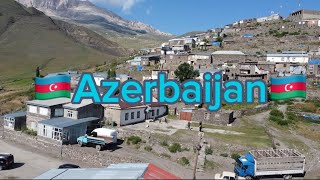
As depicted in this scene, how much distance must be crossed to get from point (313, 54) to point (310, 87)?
21.2 m

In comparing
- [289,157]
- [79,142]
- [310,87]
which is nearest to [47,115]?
[79,142]

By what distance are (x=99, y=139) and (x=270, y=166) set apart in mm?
14766

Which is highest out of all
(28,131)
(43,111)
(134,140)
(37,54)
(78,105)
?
(37,54)

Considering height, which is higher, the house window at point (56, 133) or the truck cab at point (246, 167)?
the house window at point (56, 133)

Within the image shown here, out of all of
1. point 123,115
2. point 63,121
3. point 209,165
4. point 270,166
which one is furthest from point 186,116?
point 270,166

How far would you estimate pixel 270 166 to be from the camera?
27938 mm

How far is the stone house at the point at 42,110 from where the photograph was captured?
130ft

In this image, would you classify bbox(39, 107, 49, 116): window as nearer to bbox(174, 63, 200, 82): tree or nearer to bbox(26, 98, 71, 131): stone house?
bbox(26, 98, 71, 131): stone house

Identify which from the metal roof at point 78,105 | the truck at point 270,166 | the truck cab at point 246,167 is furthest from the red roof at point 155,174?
the metal roof at point 78,105

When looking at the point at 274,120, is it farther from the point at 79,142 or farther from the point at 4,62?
the point at 4,62

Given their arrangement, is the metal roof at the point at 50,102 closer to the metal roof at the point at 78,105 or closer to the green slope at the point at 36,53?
the metal roof at the point at 78,105

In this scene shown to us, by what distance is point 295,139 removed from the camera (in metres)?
38.3

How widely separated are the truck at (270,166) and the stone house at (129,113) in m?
15.7

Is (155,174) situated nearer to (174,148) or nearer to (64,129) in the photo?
(174,148)
